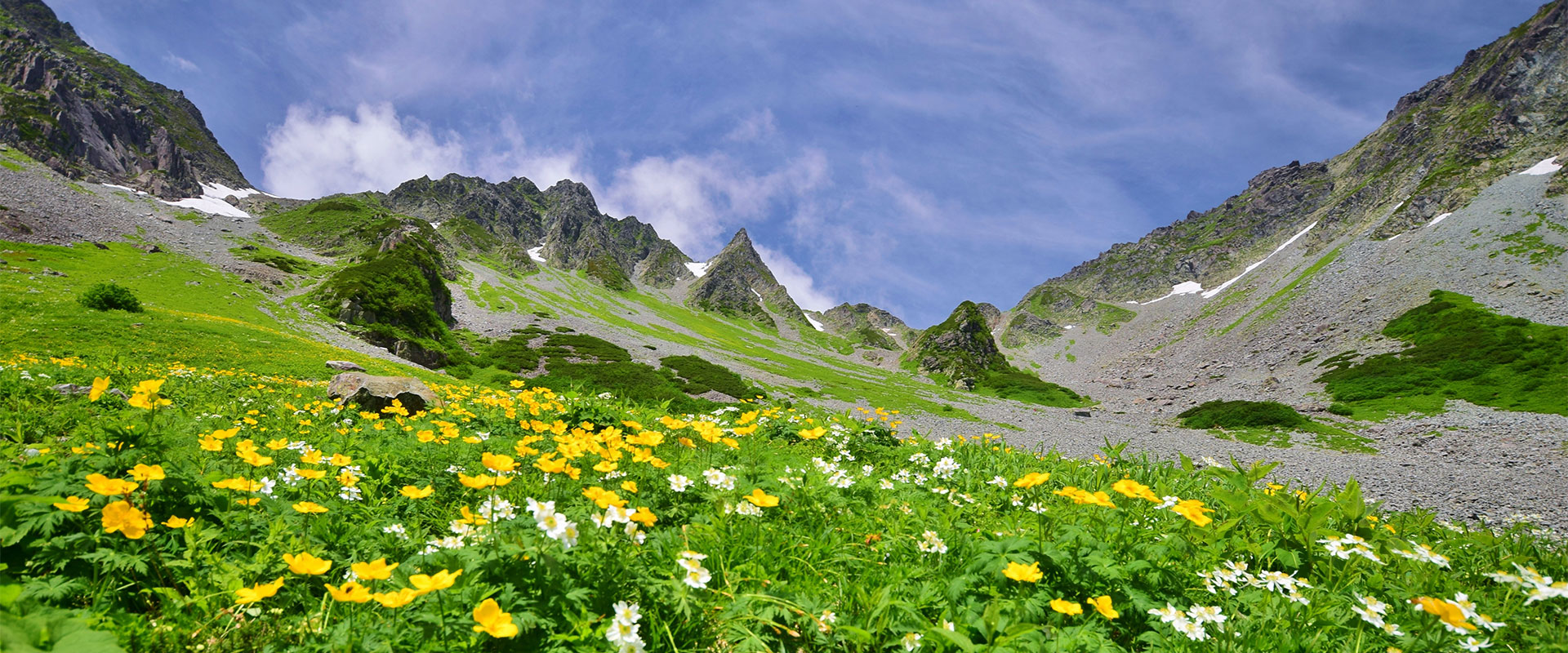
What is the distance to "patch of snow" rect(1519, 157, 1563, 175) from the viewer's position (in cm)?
8085

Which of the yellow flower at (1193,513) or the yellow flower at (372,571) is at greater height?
the yellow flower at (1193,513)

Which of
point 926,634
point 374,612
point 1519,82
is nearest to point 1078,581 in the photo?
point 926,634

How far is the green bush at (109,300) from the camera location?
80.0 feet

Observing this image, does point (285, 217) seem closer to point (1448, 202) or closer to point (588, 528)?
point (588, 528)

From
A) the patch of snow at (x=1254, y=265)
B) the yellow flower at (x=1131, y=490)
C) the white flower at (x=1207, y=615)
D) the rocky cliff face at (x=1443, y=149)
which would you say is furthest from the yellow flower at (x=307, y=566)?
the patch of snow at (x=1254, y=265)

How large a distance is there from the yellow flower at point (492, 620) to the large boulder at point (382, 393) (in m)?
9.25

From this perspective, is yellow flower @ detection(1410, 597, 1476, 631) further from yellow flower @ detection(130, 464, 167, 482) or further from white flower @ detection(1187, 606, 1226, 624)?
yellow flower @ detection(130, 464, 167, 482)

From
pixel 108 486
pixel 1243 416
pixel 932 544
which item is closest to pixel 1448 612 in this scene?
pixel 932 544

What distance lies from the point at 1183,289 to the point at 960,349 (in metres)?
127

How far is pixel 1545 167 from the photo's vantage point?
272 feet

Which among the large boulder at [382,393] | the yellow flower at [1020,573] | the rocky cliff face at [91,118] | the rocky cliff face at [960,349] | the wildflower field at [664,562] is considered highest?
the rocky cliff face at [91,118]

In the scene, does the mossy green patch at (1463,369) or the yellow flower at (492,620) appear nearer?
the yellow flower at (492,620)

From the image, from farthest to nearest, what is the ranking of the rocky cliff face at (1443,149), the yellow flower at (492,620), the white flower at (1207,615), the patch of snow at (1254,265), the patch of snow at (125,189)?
1. the patch of snow at (1254,265)
2. the patch of snow at (125,189)
3. the rocky cliff face at (1443,149)
4. the white flower at (1207,615)
5. the yellow flower at (492,620)

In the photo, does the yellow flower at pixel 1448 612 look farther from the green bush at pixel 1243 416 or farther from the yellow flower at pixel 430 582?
the green bush at pixel 1243 416
